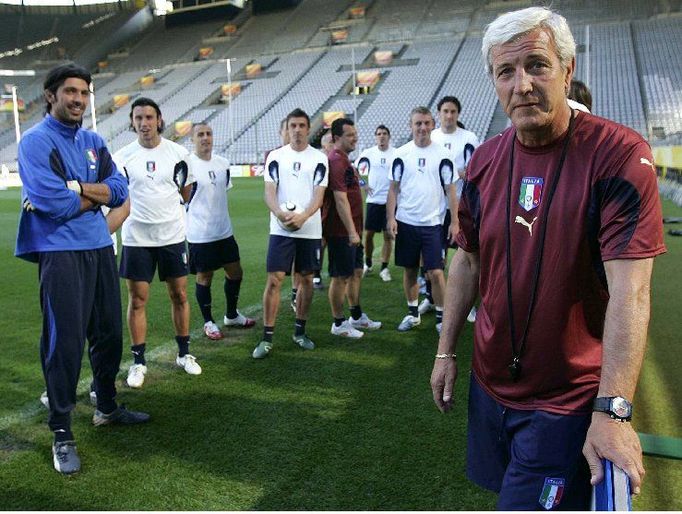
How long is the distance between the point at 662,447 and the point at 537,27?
55.6 inches

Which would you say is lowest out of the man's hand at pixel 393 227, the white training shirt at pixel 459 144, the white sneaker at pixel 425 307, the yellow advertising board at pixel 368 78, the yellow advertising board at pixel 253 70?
A: the white sneaker at pixel 425 307

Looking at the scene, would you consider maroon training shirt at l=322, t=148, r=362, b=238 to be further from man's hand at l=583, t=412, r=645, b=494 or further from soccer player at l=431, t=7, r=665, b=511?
man's hand at l=583, t=412, r=645, b=494

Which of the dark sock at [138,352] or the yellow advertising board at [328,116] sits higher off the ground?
the yellow advertising board at [328,116]

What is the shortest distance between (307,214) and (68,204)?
7.51 feet

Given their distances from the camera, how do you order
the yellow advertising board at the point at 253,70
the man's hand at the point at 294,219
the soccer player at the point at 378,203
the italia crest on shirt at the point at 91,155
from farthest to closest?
the yellow advertising board at the point at 253,70, the soccer player at the point at 378,203, the man's hand at the point at 294,219, the italia crest on shirt at the point at 91,155

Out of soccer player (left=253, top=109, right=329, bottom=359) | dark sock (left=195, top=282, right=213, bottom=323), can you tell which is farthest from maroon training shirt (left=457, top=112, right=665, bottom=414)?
dark sock (left=195, top=282, right=213, bottom=323)

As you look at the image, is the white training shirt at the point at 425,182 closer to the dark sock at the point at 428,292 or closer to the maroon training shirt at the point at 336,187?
the maroon training shirt at the point at 336,187

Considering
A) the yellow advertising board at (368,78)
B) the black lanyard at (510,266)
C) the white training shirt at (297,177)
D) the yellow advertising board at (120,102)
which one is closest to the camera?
the black lanyard at (510,266)

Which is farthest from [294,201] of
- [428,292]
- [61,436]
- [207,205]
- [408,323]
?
[61,436]

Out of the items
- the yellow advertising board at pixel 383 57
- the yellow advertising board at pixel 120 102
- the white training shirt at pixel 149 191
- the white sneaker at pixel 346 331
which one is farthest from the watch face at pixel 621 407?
the yellow advertising board at pixel 120 102

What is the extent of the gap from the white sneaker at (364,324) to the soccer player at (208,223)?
3.87 ft

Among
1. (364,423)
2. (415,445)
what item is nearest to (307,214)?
(364,423)

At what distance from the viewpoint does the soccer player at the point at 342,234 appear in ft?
18.0

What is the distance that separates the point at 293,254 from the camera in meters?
5.22
